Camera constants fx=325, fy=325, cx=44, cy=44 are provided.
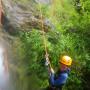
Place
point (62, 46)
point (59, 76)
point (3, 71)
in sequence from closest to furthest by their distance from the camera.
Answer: point (59, 76), point (3, 71), point (62, 46)

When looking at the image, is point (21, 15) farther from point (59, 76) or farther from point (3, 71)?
point (59, 76)

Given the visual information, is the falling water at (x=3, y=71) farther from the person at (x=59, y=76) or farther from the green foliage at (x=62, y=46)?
the person at (x=59, y=76)

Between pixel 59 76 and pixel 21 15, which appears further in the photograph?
pixel 21 15

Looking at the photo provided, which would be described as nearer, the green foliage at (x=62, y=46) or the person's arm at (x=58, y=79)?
the person's arm at (x=58, y=79)

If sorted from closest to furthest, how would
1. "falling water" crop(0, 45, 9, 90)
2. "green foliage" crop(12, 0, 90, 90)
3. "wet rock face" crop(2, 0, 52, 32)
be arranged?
"falling water" crop(0, 45, 9, 90)
"green foliage" crop(12, 0, 90, 90)
"wet rock face" crop(2, 0, 52, 32)

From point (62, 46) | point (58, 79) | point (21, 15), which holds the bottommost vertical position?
point (58, 79)

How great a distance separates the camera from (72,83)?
940 cm

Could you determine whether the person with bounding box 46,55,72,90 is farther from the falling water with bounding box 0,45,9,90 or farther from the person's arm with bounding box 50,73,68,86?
the falling water with bounding box 0,45,9,90

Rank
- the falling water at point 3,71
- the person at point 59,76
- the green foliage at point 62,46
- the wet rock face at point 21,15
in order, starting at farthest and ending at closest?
the wet rock face at point 21,15 → the green foliage at point 62,46 → the falling water at point 3,71 → the person at point 59,76

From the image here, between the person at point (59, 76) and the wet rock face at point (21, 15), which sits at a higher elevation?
the wet rock face at point (21, 15)

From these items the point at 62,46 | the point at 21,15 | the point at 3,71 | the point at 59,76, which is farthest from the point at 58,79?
the point at 21,15

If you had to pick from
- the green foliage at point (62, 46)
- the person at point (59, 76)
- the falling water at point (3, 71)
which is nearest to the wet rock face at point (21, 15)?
the green foliage at point (62, 46)

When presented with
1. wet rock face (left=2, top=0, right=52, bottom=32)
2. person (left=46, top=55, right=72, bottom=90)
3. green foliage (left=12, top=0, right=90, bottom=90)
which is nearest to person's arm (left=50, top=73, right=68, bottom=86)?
person (left=46, top=55, right=72, bottom=90)

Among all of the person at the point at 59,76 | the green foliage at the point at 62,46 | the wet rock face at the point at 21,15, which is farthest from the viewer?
the wet rock face at the point at 21,15
